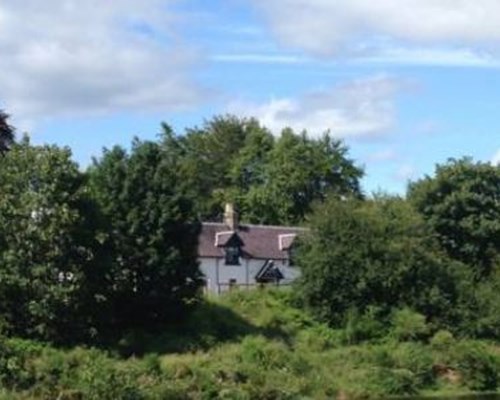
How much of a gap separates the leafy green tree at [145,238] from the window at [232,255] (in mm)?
29861

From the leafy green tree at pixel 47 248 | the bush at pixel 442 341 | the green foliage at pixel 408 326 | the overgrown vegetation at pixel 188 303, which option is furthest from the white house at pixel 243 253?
the leafy green tree at pixel 47 248

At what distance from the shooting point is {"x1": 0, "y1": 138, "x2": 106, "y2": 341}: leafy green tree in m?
57.5

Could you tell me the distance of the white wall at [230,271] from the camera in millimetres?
92312

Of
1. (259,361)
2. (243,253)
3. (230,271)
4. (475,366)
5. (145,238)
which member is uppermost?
(243,253)

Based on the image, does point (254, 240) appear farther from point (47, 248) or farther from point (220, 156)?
point (47, 248)

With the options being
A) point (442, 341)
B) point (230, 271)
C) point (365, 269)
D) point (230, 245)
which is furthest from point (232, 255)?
point (442, 341)

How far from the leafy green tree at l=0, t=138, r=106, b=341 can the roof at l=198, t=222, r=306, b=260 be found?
108 ft

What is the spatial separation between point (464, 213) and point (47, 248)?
38.1 meters

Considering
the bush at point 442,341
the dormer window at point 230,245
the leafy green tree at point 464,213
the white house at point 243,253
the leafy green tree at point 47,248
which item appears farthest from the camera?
the dormer window at point 230,245

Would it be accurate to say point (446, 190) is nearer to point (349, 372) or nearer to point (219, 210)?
point (349, 372)

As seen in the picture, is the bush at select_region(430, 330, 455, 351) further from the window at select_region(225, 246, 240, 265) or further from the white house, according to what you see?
the window at select_region(225, 246, 240, 265)

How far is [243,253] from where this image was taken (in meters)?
95.8

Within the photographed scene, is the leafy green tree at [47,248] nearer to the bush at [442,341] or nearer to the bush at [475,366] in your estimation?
the bush at [442,341]

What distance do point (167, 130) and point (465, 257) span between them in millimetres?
49462
